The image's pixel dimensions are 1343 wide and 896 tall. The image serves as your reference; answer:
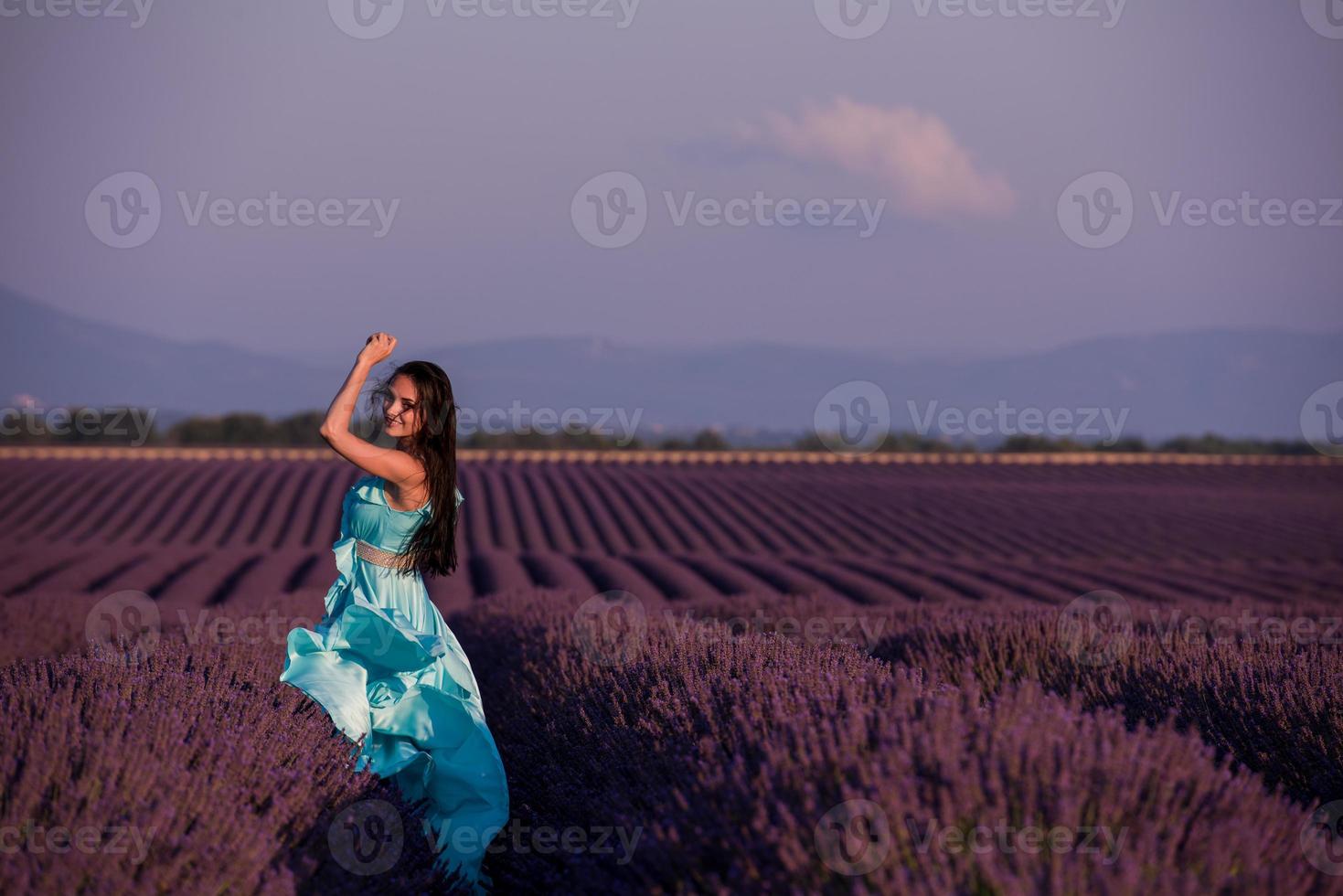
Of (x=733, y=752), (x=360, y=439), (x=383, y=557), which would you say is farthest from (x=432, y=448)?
(x=733, y=752)

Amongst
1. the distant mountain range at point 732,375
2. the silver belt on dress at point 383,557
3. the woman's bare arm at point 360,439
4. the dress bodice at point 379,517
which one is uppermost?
the distant mountain range at point 732,375

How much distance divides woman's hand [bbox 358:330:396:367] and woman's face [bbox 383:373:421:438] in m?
0.14

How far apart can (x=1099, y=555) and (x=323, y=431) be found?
13962 millimetres

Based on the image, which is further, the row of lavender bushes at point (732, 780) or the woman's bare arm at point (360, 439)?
the woman's bare arm at point (360, 439)

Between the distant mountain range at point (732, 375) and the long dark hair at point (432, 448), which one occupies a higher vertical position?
the distant mountain range at point (732, 375)

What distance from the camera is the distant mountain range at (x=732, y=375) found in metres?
115

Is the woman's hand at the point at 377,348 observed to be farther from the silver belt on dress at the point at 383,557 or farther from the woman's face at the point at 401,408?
the silver belt on dress at the point at 383,557

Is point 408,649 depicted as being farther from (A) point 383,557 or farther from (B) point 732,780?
(B) point 732,780

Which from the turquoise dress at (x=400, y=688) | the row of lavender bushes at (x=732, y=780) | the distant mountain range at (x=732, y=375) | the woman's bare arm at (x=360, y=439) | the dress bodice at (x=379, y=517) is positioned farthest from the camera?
the distant mountain range at (x=732, y=375)

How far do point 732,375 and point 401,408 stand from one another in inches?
5822

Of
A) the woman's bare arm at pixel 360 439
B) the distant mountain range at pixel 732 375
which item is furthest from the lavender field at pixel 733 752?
the distant mountain range at pixel 732 375

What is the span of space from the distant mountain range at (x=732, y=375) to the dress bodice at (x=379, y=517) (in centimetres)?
10231

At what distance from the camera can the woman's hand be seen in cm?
368

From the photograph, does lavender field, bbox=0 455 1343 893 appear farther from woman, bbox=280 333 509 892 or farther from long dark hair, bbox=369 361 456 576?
long dark hair, bbox=369 361 456 576
